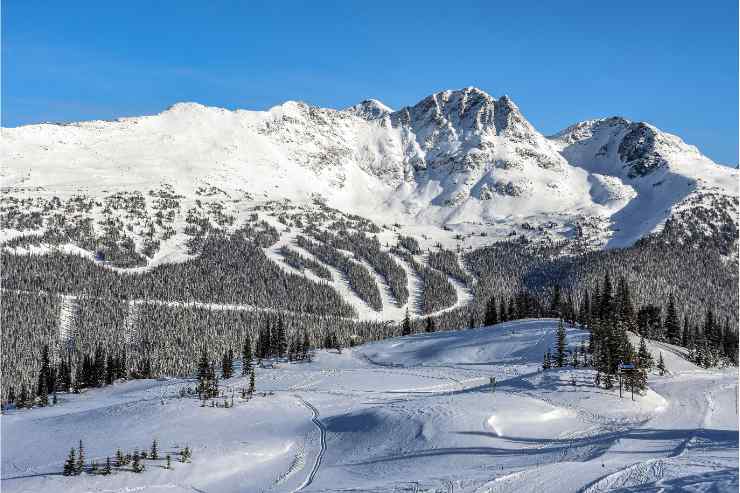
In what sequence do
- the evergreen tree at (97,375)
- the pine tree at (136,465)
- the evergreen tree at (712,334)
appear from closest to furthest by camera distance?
the pine tree at (136,465) < the evergreen tree at (97,375) < the evergreen tree at (712,334)

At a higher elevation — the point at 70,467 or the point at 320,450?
the point at 320,450

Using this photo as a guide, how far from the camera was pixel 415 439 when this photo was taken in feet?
209

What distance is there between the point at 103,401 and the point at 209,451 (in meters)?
56.5

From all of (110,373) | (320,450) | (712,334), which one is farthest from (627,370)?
(110,373)

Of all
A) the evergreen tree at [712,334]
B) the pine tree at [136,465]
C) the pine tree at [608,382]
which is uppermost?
the evergreen tree at [712,334]

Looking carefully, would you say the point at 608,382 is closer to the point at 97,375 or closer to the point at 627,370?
the point at 627,370

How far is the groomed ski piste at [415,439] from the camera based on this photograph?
4850 cm

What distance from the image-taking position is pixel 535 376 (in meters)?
96.8

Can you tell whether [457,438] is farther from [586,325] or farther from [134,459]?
[586,325]

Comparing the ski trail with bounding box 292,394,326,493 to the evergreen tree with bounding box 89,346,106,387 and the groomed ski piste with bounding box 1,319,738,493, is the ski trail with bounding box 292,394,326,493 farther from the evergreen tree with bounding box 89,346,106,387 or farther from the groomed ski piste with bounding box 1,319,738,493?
the evergreen tree with bounding box 89,346,106,387

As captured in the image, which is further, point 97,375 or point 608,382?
point 97,375

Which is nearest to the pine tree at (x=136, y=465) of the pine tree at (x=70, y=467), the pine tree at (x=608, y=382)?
the pine tree at (x=70, y=467)

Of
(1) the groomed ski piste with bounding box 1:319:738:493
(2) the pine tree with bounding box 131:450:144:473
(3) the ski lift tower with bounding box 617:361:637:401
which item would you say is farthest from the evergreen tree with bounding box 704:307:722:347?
(2) the pine tree with bounding box 131:450:144:473

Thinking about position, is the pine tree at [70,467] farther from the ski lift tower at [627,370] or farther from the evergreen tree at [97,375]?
the evergreen tree at [97,375]
